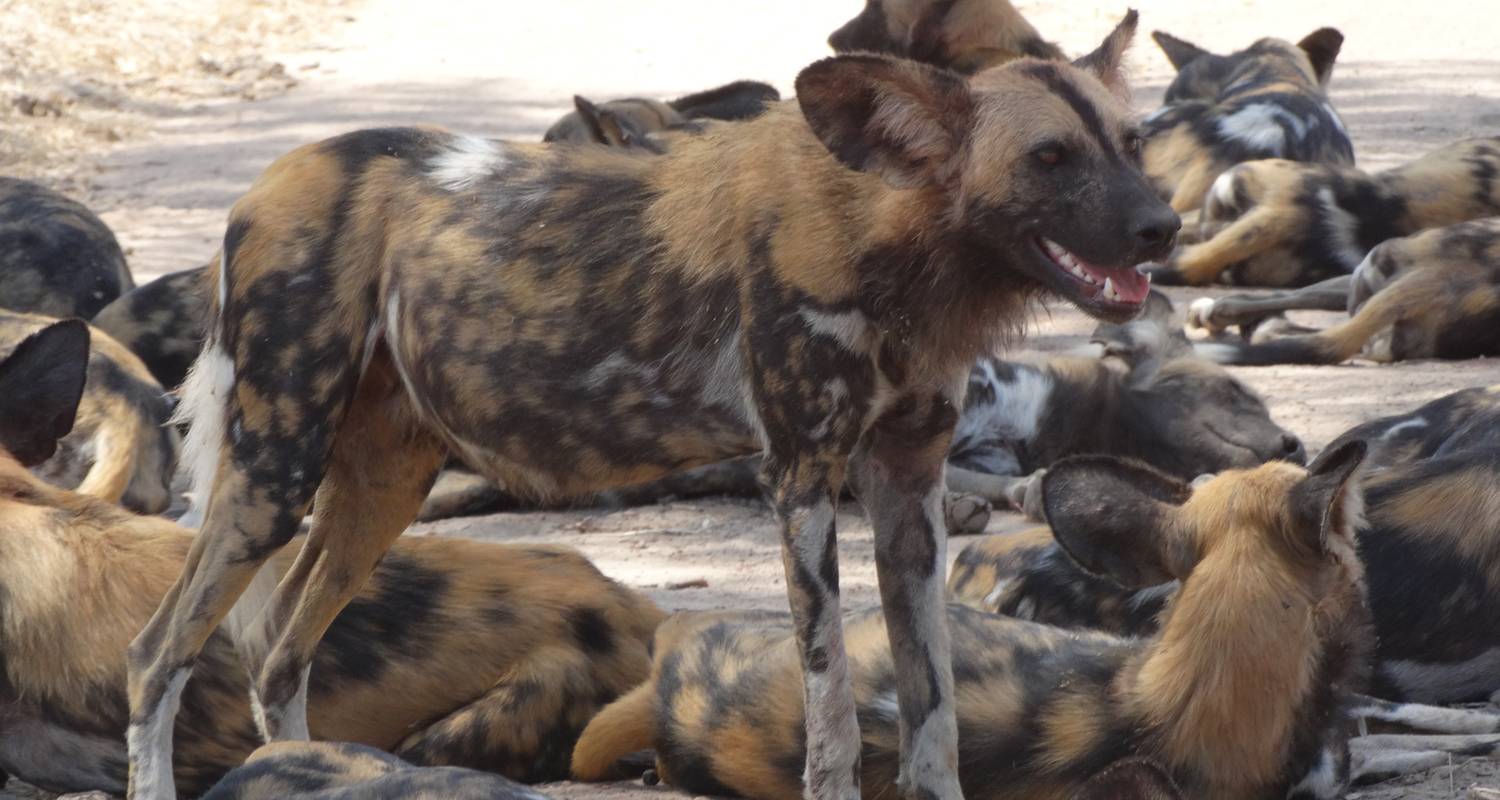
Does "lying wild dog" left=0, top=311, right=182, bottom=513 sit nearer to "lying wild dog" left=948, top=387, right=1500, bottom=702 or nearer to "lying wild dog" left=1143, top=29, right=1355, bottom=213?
"lying wild dog" left=948, top=387, right=1500, bottom=702

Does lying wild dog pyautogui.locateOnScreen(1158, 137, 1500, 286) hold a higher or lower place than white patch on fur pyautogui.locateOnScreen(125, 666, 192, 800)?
higher

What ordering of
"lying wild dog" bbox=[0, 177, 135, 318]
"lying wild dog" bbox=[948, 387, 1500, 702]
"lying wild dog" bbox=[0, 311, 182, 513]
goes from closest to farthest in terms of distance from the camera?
1. "lying wild dog" bbox=[948, 387, 1500, 702]
2. "lying wild dog" bbox=[0, 311, 182, 513]
3. "lying wild dog" bbox=[0, 177, 135, 318]

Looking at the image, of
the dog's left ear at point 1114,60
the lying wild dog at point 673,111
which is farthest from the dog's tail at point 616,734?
the lying wild dog at point 673,111

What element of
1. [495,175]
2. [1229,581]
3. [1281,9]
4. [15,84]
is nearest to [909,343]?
[1229,581]

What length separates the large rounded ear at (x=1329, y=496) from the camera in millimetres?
2693

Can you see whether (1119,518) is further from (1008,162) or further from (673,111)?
(673,111)

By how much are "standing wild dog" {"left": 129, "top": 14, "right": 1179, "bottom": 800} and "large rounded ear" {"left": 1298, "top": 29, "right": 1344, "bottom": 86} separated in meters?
5.17

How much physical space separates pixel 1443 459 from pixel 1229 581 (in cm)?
83

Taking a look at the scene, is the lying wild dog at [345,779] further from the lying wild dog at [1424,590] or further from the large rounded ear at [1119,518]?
the lying wild dog at [1424,590]

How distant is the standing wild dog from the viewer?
2.74m

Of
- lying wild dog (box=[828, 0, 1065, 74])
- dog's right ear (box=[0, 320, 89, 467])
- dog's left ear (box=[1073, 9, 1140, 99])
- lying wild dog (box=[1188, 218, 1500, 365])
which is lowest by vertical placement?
lying wild dog (box=[1188, 218, 1500, 365])


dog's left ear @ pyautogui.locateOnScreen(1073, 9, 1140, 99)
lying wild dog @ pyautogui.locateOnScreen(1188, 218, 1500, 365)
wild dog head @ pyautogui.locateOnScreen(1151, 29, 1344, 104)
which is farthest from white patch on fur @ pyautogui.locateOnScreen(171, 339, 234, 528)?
wild dog head @ pyautogui.locateOnScreen(1151, 29, 1344, 104)

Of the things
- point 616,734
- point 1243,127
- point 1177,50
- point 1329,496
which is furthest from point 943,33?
point 1177,50

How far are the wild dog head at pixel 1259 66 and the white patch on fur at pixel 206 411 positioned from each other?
200 inches
